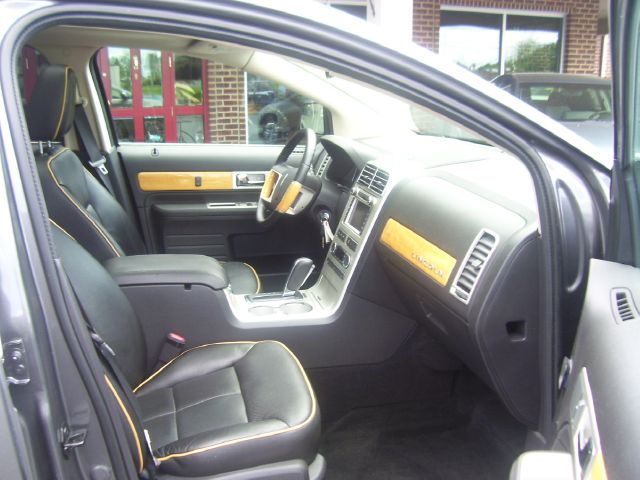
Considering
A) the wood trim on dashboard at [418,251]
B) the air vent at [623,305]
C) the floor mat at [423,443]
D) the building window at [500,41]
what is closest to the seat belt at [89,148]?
the wood trim on dashboard at [418,251]

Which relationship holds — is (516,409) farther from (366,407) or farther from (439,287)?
(366,407)

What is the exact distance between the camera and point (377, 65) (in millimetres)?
1322

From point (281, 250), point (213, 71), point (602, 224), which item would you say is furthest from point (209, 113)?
point (602, 224)

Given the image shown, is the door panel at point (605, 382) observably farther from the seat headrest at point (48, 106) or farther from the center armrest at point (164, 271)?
the seat headrest at point (48, 106)

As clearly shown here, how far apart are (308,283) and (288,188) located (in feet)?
2.06

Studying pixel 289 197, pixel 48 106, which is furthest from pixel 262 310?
pixel 48 106

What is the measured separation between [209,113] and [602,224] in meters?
6.27

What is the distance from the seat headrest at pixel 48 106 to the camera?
2.31 m

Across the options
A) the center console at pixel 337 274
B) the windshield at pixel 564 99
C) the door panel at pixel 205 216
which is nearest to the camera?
the center console at pixel 337 274

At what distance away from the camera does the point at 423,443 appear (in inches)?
98.3

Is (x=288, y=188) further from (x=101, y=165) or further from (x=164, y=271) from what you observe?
(x=101, y=165)

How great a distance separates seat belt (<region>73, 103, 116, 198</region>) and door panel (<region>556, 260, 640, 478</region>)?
101 inches

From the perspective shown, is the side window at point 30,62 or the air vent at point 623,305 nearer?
the air vent at point 623,305

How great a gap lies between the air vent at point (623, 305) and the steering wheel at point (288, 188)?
1657 millimetres
